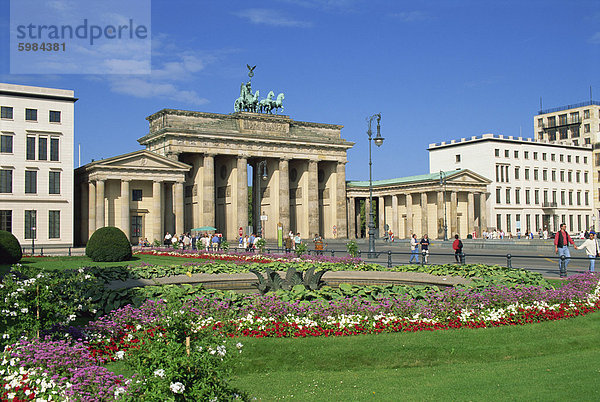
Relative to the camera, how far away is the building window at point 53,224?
57781 mm

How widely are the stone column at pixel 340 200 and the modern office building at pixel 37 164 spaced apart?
131 feet

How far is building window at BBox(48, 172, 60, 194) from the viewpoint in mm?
58031

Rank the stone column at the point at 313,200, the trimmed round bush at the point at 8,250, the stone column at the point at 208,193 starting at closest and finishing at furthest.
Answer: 1. the trimmed round bush at the point at 8,250
2. the stone column at the point at 208,193
3. the stone column at the point at 313,200

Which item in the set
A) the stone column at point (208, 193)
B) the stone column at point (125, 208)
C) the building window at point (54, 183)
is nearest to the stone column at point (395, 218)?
the stone column at point (208, 193)

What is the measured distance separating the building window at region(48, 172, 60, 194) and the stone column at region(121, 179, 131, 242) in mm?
6423

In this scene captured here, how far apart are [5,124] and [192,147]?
22.5 meters

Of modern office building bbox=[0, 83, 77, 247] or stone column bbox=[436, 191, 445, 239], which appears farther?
stone column bbox=[436, 191, 445, 239]

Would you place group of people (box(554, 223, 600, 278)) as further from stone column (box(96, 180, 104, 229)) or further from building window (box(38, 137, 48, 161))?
building window (box(38, 137, 48, 161))

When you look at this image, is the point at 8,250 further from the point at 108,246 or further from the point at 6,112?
the point at 6,112

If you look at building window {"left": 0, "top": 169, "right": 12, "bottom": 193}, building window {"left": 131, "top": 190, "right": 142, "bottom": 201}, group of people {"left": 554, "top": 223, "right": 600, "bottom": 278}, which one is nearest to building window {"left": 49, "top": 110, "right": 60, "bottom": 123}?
building window {"left": 0, "top": 169, "right": 12, "bottom": 193}

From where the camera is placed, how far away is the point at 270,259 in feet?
116

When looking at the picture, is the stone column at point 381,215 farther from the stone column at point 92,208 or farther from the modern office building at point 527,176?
the stone column at point 92,208

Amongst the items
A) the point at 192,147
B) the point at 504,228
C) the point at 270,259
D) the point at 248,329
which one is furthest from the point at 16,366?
the point at 504,228

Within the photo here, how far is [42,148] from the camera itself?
57.3 metres
